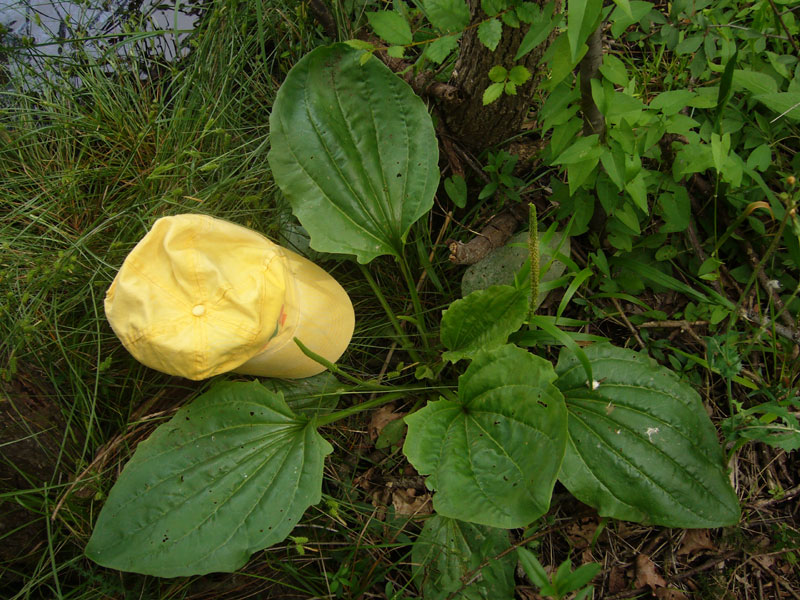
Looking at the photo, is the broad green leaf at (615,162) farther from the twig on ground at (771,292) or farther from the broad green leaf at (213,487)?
the broad green leaf at (213,487)

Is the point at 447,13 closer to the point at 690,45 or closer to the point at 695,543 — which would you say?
the point at 690,45

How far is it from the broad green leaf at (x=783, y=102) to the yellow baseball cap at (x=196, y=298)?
4.68 ft

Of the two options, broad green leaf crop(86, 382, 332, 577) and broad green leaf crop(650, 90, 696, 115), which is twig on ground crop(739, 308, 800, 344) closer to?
broad green leaf crop(650, 90, 696, 115)

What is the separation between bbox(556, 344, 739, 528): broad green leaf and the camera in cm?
159

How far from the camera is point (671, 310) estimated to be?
2.00 m

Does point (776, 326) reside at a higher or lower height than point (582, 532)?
higher

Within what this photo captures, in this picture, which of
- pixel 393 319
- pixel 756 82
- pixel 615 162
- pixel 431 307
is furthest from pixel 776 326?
pixel 393 319

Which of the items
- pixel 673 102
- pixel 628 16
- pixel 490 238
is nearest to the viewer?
pixel 628 16

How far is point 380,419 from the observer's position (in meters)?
1.99

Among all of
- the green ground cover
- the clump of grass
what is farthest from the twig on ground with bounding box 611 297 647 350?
the clump of grass

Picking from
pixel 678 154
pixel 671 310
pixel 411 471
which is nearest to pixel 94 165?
pixel 411 471

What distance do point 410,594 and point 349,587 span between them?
19cm

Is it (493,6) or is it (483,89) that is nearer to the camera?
(493,6)

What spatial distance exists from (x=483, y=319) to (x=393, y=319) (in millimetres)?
337
